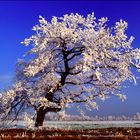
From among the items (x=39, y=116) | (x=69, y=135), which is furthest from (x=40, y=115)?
(x=69, y=135)

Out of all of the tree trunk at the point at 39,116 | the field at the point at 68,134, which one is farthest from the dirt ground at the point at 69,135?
the tree trunk at the point at 39,116

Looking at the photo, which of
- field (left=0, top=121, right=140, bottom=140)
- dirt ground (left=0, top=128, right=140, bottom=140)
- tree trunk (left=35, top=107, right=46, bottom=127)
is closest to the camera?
dirt ground (left=0, top=128, right=140, bottom=140)

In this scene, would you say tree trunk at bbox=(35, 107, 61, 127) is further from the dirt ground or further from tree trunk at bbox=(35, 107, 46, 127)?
the dirt ground

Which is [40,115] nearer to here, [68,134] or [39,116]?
[39,116]

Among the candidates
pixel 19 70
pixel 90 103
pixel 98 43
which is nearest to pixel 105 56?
pixel 98 43

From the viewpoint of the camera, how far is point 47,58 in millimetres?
44312

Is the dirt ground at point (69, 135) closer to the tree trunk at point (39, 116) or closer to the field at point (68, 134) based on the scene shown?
the field at point (68, 134)

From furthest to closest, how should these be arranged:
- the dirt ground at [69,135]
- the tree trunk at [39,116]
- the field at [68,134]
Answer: the tree trunk at [39,116] → the field at [68,134] → the dirt ground at [69,135]

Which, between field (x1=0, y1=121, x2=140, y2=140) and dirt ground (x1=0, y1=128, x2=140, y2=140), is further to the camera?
field (x1=0, y1=121, x2=140, y2=140)

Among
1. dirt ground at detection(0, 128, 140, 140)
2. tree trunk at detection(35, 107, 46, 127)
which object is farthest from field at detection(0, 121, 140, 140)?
tree trunk at detection(35, 107, 46, 127)

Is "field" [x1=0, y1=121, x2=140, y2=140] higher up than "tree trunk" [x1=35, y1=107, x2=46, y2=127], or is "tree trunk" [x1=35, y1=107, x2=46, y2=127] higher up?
"tree trunk" [x1=35, y1=107, x2=46, y2=127]

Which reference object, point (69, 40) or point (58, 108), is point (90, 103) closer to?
point (58, 108)

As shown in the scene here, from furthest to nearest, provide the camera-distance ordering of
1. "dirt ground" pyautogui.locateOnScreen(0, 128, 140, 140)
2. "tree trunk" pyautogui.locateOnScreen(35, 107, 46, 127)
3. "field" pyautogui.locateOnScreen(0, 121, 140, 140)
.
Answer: "tree trunk" pyautogui.locateOnScreen(35, 107, 46, 127) < "field" pyautogui.locateOnScreen(0, 121, 140, 140) < "dirt ground" pyautogui.locateOnScreen(0, 128, 140, 140)

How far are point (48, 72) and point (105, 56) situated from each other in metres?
5.86
